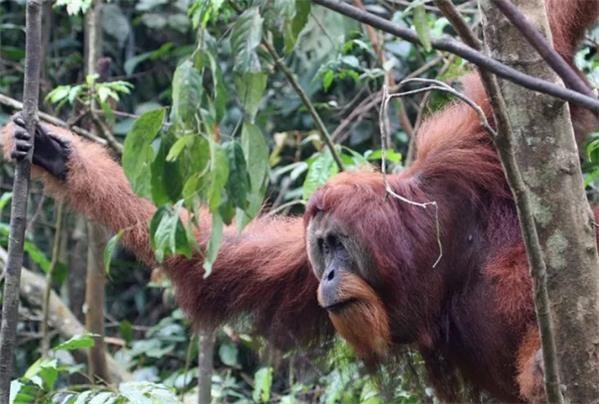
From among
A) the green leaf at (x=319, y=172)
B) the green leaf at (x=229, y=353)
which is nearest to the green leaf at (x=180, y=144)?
the green leaf at (x=319, y=172)

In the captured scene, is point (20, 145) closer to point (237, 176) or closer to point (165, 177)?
point (165, 177)

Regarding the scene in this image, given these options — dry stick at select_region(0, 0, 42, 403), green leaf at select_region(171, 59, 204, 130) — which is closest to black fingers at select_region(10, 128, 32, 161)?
dry stick at select_region(0, 0, 42, 403)

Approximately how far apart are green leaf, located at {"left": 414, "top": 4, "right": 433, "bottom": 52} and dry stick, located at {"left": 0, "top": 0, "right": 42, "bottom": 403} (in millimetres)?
1355

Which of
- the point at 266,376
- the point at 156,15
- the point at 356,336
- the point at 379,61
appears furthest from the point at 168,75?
the point at 356,336

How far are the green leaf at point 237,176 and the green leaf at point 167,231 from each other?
153 millimetres

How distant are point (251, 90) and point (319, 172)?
2.83 meters

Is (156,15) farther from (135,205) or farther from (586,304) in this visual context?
(586,304)

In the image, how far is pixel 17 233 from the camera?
2912 millimetres

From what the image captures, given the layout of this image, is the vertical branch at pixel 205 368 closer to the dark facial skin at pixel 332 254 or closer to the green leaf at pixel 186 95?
the dark facial skin at pixel 332 254

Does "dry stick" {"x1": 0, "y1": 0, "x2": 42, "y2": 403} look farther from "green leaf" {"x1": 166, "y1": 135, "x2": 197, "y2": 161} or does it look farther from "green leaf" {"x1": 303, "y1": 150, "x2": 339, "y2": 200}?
"green leaf" {"x1": 303, "y1": 150, "x2": 339, "y2": 200}

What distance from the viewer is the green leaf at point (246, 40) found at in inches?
79.5

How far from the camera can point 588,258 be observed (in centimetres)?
282

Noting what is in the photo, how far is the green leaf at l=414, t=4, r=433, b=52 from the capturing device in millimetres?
1888

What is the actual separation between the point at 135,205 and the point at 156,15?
3269mm
